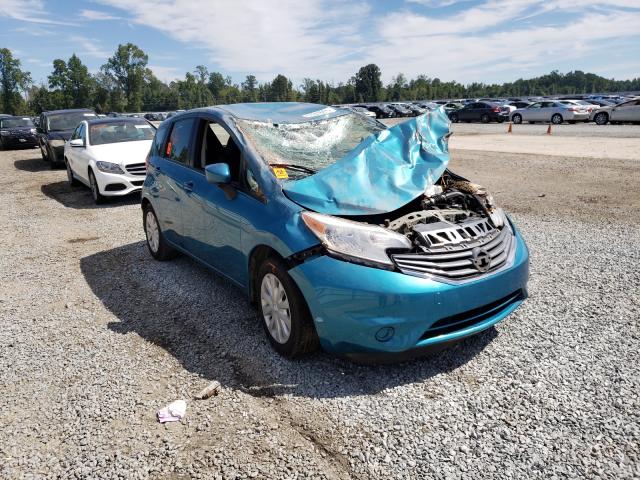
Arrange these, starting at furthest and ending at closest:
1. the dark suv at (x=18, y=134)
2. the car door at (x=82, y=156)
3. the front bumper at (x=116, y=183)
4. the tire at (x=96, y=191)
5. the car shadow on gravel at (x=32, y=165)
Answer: the dark suv at (x=18, y=134) < the car shadow on gravel at (x=32, y=165) < the car door at (x=82, y=156) < the tire at (x=96, y=191) < the front bumper at (x=116, y=183)

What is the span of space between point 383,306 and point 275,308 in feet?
2.95

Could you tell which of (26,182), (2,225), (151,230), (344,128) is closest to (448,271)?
(344,128)

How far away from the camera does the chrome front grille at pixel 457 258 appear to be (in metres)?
3.05

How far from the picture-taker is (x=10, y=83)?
94000mm

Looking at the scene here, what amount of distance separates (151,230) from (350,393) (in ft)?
12.4

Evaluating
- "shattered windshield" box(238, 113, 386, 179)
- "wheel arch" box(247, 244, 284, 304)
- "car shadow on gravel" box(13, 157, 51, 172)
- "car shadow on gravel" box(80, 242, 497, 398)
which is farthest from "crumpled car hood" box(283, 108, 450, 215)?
"car shadow on gravel" box(13, 157, 51, 172)

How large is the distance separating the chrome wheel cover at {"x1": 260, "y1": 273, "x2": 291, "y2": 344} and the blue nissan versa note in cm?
1

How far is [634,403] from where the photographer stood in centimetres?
289

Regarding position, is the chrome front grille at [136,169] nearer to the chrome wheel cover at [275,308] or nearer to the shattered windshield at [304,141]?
the shattered windshield at [304,141]

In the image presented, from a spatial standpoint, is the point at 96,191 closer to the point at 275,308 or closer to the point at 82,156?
the point at 82,156

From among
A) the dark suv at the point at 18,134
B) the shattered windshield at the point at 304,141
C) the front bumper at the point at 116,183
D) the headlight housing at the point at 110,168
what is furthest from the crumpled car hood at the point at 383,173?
the dark suv at the point at 18,134

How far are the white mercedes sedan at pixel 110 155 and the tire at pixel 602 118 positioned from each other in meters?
25.8

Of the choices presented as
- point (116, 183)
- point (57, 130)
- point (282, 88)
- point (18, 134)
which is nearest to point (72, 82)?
point (282, 88)

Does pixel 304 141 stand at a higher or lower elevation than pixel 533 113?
higher
